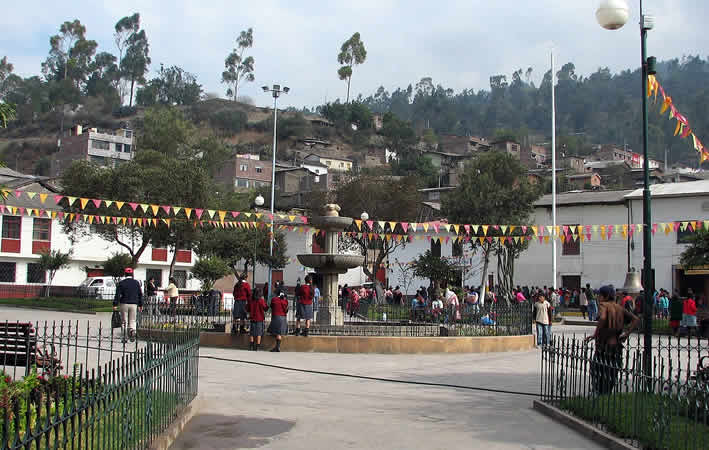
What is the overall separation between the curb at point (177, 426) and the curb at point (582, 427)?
4.47m

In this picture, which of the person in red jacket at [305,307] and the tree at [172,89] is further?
the tree at [172,89]

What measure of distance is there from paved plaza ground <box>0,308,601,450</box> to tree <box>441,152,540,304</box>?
26.5 m

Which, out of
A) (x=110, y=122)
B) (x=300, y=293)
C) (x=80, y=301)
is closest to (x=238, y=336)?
(x=300, y=293)

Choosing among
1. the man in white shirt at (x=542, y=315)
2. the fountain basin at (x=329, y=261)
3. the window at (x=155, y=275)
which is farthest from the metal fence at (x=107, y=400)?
the window at (x=155, y=275)

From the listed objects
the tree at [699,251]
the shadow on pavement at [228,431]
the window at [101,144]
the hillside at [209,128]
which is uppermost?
the hillside at [209,128]

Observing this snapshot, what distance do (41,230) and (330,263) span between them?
3411 cm

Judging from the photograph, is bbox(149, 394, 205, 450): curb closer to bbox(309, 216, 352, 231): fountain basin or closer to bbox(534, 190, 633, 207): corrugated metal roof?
bbox(309, 216, 352, 231): fountain basin

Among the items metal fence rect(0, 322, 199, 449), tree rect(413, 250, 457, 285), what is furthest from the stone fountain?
tree rect(413, 250, 457, 285)

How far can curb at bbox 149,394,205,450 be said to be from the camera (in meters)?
6.77

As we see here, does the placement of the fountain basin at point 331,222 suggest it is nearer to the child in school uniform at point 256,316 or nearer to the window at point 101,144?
the child in school uniform at point 256,316

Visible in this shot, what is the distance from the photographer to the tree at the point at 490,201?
41.1 meters

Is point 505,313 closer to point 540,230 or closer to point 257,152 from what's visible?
point 540,230

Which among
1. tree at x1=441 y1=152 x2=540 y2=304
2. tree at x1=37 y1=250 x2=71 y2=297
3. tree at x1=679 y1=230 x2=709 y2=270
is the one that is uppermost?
tree at x1=441 y1=152 x2=540 y2=304

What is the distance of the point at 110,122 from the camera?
125 meters
